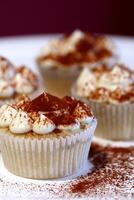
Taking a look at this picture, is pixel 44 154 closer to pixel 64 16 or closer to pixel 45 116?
pixel 45 116

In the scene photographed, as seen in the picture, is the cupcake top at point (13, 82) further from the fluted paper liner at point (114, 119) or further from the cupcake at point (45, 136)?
the cupcake at point (45, 136)

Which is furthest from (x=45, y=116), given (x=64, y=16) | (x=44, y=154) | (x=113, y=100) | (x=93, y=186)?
(x=64, y=16)

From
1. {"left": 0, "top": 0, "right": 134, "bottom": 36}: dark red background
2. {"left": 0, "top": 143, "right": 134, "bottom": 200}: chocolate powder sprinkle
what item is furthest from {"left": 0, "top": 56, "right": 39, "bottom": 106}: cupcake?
{"left": 0, "top": 0, "right": 134, "bottom": 36}: dark red background

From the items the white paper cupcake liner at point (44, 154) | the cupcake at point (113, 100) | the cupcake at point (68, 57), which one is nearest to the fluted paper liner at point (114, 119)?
the cupcake at point (113, 100)

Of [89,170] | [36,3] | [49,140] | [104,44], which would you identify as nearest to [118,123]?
[89,170]

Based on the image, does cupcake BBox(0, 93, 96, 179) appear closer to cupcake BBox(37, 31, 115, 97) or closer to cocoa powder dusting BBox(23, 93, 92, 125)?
cocoa powder dusting BBox(23, 93, 92, 125)
